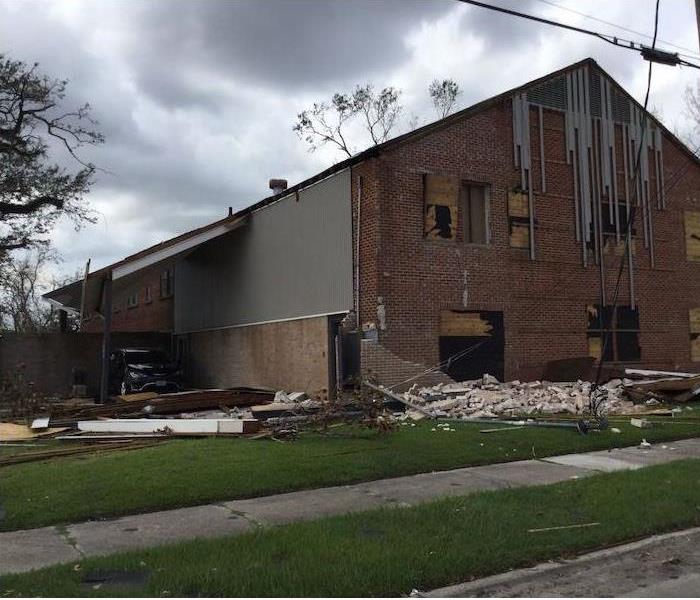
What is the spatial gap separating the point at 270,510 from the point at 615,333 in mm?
15620

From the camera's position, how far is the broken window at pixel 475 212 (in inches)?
718

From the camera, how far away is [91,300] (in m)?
25.0

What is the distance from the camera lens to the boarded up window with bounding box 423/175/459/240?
17.4 m

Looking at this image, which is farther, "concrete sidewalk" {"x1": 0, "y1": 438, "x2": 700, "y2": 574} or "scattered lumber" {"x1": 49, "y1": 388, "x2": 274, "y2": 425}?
"scattered lumber" {"x1": 49, "y1": 388, "x2": 274, "y2": 425}

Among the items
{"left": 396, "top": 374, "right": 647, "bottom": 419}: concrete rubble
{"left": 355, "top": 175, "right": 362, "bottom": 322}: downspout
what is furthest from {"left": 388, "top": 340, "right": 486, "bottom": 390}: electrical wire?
{"left": 355, "top": 175, "right": 362, "bottom": 322}: downspout

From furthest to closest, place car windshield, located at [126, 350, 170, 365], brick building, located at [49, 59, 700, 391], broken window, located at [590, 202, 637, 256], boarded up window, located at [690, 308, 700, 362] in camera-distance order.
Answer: car windshield, located at [126, 350, 170, 365] < boarded up window, located at [690, 308, 700, 362] < broken window, located at [590, 202, 637, 256] < brick building, located at [49, 59, 700, 391]

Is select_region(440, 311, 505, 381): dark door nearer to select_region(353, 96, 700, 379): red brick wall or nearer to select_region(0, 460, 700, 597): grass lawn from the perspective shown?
select_region(353, 96, 700, 379): red brick wall

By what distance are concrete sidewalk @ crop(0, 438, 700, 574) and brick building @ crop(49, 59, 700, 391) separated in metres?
7.16

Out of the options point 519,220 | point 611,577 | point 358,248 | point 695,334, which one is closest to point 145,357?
point 358,248

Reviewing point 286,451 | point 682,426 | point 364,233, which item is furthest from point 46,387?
point 682,426

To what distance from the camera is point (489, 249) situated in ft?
59.6

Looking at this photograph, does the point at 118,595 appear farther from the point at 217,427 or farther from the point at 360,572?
the point at 217,427

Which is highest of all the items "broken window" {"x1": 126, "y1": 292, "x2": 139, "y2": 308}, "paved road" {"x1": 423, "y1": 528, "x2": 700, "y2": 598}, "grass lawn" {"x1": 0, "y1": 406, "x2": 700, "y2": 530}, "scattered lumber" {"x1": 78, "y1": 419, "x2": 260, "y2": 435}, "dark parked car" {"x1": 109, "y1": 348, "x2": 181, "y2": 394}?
"broken window" {"x1": 126, "y1": 292, "x2": 139, "y2": 308}

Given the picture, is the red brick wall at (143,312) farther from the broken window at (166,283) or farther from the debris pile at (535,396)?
the debris pile at (535,396)
